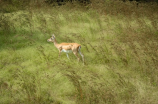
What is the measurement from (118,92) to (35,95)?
1.68 m

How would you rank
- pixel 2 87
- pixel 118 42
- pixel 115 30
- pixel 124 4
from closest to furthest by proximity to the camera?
pixel 2 87, pixel 118 42, pixel 115 30, pixel 124 4

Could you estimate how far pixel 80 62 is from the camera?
5367mm

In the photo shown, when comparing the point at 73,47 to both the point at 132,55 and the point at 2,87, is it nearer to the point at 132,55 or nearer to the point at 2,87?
the point at 132,55

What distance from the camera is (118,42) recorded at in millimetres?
6422

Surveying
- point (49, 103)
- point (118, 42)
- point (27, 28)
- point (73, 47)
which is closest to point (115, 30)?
point (118, 42)

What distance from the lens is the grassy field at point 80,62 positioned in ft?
13.0

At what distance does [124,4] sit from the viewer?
859 cm

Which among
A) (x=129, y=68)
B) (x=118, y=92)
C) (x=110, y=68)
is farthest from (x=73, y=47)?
(x=118, y=92)

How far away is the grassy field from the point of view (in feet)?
13.0

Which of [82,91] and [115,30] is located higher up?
[82,91]

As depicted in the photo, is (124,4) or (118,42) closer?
(118,42)

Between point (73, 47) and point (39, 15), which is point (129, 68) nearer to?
point (73, 47)

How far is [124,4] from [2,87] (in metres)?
6.36

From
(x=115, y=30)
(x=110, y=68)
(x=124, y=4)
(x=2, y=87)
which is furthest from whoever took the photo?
(x=124, y=4)
